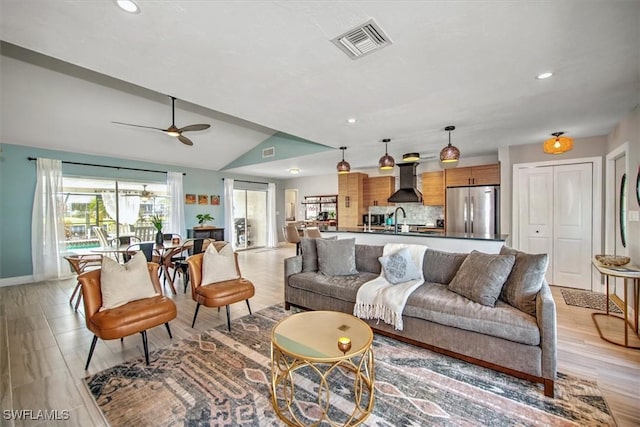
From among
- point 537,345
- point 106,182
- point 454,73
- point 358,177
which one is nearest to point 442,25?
point 454,73

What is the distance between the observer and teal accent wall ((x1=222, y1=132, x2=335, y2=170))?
18.2 feet

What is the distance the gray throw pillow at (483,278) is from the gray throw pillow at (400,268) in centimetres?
42

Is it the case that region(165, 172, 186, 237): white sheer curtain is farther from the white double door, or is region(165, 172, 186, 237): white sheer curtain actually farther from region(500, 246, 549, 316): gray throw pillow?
the white double door

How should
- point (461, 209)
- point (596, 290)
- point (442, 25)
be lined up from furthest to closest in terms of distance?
point (461, 209), point (596, 290), point (442, 25)

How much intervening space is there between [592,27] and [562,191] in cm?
368

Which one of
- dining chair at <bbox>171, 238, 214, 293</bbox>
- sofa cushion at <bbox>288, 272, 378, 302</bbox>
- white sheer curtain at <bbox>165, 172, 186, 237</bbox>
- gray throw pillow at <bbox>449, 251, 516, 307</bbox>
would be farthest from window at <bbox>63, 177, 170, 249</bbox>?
gray throw pillow at <bbox>449, 251, 516, 307</bbox>

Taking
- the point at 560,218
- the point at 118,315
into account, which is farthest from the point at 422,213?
the point at 118,315

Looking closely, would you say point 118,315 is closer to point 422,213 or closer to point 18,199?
point 18,199

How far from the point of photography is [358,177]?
752 centimetres

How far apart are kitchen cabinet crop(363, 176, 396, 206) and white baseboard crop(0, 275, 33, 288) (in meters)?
7.54

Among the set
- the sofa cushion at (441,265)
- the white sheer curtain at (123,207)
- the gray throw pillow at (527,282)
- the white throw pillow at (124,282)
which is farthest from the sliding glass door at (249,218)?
the gray throw pillow at (527,282)

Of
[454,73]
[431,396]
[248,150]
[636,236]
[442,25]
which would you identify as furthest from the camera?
[248,150]

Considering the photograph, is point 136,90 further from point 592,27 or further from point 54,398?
point 592,27

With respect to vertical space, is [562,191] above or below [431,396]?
above
